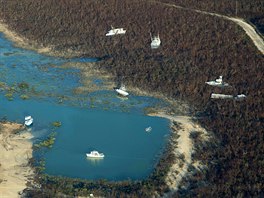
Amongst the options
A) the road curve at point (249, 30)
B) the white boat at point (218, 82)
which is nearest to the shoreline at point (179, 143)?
the white boat at point (218, 82)

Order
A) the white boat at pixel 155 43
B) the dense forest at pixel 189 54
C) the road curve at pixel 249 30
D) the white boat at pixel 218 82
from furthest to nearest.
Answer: the white boat at pixel 155 43, the road curve at pixel 249 30, the white boat at pixel 218 82, the dense forest at pixel 189 54

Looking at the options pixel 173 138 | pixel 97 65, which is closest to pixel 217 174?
pixel 173 138

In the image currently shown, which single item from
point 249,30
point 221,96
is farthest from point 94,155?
point 249,30

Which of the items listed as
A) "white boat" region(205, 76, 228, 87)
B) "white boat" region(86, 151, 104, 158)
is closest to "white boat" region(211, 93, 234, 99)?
"white boat" region(205, 76, 228, 87)

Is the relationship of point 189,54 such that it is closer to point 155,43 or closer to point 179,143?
point 155,43

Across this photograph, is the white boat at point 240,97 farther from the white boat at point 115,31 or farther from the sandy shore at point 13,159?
the white boat at point 115,31

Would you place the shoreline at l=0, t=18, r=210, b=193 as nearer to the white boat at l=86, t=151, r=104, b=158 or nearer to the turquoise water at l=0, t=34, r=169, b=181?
the turquoise water at l=0, t=34, r=169, b=181
